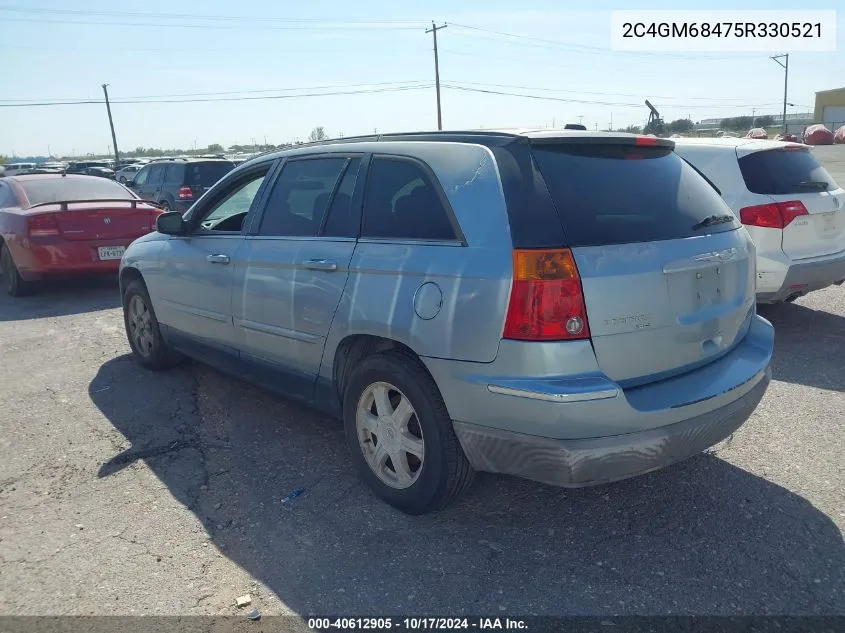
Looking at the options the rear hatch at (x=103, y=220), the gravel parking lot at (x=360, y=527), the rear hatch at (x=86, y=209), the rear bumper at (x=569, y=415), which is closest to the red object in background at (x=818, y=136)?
the rear hatch at (x=86, y=209)

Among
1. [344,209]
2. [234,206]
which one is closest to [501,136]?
[344,209]

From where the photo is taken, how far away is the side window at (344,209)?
362cm

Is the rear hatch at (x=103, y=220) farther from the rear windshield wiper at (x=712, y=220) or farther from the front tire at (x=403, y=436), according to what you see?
the rear windshield wiper at (x=712, y=220)

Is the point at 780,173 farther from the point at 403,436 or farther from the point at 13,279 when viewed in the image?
the point at 13,279

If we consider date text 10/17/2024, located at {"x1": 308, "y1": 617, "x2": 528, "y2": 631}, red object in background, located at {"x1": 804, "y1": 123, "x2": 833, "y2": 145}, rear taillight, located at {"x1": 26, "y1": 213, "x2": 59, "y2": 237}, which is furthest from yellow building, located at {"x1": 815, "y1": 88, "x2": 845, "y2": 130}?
date text 10/17/2024, located at {"x1": 308, "y1": 617, "x2": 528, "y2": 631}

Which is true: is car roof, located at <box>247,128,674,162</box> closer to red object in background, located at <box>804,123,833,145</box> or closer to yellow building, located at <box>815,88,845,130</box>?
red object in background, located at <box>804,123,833,145</box>

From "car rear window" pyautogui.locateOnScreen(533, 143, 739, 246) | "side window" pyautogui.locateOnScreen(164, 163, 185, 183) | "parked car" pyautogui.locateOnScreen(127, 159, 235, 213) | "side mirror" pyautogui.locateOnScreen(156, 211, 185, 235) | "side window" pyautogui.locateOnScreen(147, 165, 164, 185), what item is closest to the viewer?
"car rear window" pyautogui.locateOnScreen(533, 143, 739, 246)

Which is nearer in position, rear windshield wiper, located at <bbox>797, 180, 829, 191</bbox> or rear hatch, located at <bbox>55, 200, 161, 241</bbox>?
rear windshield wiper, located at <bbox>797, 180, 829, 191</bbox>

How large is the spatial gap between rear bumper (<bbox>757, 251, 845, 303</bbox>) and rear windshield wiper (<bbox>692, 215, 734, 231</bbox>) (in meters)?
2.68

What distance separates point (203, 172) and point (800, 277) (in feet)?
46.1

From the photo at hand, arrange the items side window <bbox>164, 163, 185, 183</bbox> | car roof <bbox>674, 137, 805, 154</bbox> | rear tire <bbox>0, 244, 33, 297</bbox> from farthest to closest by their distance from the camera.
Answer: side window <bbox>164, 163, 185, 183</bbox>, rear tire <bbox>0, 244, 33, 297</bbox>, car roof <bbox>674, 137, 805, 154</bbox>

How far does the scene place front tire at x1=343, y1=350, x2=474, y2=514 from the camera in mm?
3082

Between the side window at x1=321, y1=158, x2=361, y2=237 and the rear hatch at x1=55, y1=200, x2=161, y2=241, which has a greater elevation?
the side window at x1=321, y1=158, x2=361, y2=237

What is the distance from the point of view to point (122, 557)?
3.12 m
